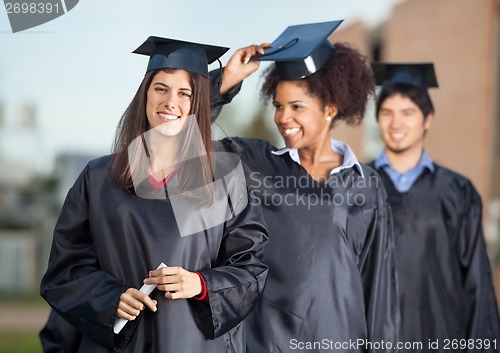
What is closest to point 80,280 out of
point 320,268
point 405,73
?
point 320,268

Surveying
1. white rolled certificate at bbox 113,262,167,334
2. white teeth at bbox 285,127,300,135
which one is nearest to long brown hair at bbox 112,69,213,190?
white rolled certificate at bbox 113,262,167,334

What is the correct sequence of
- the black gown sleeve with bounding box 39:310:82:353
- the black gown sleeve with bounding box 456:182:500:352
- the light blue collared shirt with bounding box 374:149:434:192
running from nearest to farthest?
the black gown sleeve with bounding box 39:310:82:353 → the black gown sleeve with bounding box 456:182:500:352 → the light blue collared shirt with bounding box 374:149:434:192

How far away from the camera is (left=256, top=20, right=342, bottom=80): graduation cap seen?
13.9ft

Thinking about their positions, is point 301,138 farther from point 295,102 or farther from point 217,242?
point 217,242

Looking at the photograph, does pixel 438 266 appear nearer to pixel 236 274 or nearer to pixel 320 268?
pixel 320 268

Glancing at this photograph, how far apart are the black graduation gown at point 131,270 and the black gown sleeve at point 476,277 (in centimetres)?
207

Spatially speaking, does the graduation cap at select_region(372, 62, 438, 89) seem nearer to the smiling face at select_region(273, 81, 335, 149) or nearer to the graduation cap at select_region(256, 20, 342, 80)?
the graduation cap at select_region(256, 20, 342, 80)

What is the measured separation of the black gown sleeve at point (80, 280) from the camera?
3.13 metres

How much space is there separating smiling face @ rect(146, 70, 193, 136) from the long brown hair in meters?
0.02

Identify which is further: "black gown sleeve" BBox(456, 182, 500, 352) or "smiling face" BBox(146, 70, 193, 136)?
"black gown sleeve" BBox(456, 182, 500, 352)

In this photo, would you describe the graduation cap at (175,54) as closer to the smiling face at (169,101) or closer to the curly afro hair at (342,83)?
the smiling face at (169,101)

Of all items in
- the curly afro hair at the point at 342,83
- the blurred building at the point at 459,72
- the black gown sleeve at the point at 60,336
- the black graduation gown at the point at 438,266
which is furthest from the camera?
the blurred building at the point at 459,72

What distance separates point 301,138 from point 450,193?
1343mm

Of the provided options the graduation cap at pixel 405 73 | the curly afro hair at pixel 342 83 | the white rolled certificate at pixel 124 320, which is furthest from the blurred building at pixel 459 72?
the white rolled certificate at pixel 124 320
